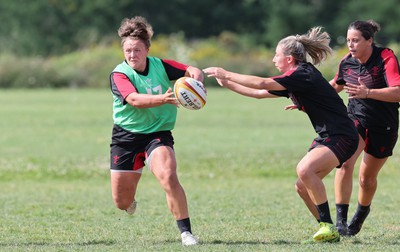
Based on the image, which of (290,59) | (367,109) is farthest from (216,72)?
(367,109)

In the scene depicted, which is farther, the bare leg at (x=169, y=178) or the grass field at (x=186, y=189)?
the grass field at (x=186, y=189)

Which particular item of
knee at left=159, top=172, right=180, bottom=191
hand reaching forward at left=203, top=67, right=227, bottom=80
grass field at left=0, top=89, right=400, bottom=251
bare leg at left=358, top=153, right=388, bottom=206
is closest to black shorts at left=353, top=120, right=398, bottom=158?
bare leg at left=358, top=153, right=388, bottom=206

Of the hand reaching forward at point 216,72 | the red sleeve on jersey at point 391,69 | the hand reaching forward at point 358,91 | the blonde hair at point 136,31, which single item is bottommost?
the hand reaching forward at point 358,91

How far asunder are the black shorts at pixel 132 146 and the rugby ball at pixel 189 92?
1.60ft

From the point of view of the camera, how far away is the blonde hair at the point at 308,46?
8211 millimetres

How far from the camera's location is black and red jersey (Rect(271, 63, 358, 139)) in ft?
26.4

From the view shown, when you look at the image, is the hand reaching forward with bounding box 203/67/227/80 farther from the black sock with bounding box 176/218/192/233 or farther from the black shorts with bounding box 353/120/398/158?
the black shorts with bounding box 353/120/398/158

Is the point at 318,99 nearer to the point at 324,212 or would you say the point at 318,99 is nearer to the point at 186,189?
the point at 324,212

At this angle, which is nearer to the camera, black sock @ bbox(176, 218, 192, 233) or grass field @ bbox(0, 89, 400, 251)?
black sock @ bbox(176, 218, 192, 233)

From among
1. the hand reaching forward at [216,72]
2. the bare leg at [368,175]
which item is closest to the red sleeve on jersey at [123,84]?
the hand reaching forward at [216,72]

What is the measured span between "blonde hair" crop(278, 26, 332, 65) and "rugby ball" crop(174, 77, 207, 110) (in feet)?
2.76

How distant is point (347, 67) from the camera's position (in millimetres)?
8906

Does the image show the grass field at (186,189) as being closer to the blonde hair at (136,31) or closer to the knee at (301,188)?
the knee at (301,188)

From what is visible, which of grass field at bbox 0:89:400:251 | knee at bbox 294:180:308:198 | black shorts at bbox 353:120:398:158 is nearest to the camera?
knee at bbox 294:180:308:198
